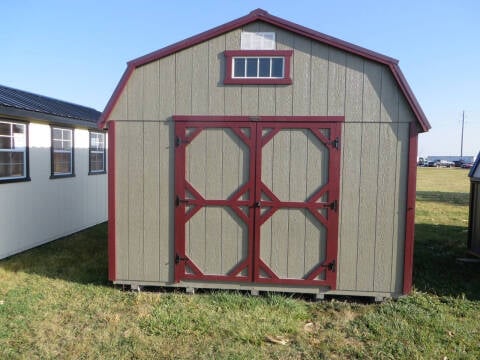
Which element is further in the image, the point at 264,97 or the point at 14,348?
the point at 264,97

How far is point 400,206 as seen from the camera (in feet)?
17.5

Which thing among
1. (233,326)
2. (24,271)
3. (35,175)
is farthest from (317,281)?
(35,175)

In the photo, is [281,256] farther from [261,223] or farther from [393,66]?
[393,66]

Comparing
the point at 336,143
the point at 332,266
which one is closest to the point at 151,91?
the point at 336,143

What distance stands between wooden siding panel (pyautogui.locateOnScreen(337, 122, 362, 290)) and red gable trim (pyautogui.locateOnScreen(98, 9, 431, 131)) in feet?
2.52

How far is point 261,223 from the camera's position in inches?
215

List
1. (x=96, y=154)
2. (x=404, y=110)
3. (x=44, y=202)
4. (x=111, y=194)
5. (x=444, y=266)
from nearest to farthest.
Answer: (x=404, y=110) → (x=111, y=194) → (x=444, y=266) → (x=44, y=202) → (x=96, y=154)

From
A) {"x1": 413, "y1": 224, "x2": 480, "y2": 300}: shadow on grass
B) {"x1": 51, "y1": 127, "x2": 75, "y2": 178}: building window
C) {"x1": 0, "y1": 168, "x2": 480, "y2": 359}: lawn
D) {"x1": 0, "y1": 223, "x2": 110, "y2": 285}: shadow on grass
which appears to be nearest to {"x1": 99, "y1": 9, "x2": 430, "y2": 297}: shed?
{"x1": 0, "y1": 168, "x2": 480, "y2": 359}: lawn

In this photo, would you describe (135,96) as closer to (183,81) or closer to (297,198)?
(183,81)

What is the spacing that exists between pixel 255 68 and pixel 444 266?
5.33 m

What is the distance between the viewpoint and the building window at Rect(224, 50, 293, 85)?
535 cm

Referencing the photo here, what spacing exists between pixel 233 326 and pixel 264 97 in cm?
315

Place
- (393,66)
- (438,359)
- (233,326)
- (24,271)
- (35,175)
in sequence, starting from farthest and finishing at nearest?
(35,175) < (24,271) < (393,66) < (233,326) < (438,359)

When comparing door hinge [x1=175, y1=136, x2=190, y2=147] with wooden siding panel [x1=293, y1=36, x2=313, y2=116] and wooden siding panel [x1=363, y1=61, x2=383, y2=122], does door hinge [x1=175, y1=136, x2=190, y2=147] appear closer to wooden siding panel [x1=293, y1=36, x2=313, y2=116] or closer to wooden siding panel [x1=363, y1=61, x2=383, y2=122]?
wooden siding panel [x1=293, y1=36, x2=313, y2=116]
